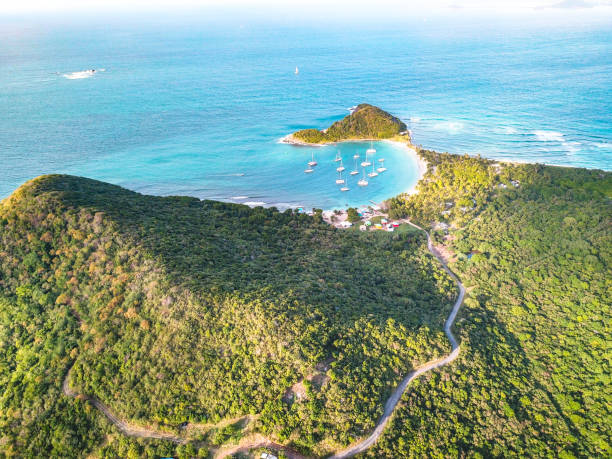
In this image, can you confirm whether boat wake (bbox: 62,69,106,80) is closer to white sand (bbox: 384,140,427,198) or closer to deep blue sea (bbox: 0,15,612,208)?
deep blue sea (bbox: 0,15,612,208)

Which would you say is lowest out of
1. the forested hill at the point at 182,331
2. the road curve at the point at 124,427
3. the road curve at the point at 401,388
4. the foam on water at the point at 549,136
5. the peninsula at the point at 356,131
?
the road curve at the point at 401,388

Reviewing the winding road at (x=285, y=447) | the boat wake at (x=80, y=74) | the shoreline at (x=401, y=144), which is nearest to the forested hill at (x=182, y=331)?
the winding road at (x=285, y=447)

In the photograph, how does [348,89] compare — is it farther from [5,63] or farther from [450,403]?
[5,63]

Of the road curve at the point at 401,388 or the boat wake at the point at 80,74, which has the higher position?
the boat wake at the point at 80,74

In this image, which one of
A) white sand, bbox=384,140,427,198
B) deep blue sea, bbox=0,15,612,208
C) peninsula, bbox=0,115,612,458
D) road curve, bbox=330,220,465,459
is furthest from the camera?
deep blue sea, bbox=0,15,612,208

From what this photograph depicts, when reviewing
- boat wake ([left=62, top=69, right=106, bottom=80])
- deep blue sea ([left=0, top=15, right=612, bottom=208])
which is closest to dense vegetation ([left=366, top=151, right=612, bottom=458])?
deep blue sea ([left=0, top=15, right=612, bottom=208])

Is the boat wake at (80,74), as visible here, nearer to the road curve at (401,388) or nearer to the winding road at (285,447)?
the winding road at (285,447)

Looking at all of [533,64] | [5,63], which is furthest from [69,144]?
[533,64]
